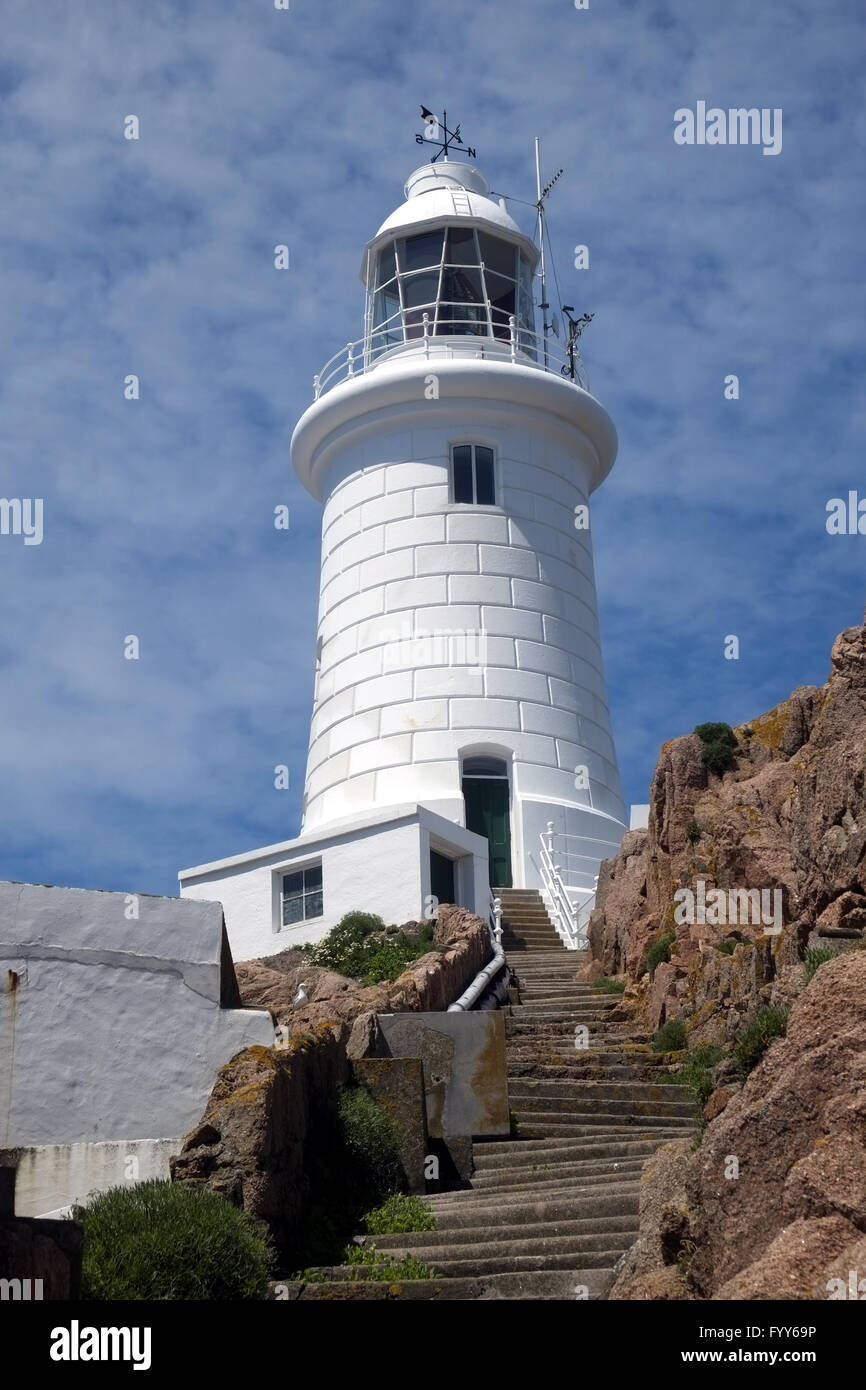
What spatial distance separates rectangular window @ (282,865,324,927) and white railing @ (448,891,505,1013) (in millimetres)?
2748

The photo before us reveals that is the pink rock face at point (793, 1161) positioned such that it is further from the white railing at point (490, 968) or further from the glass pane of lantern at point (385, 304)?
the glass pane of lantern at point (385, 304)

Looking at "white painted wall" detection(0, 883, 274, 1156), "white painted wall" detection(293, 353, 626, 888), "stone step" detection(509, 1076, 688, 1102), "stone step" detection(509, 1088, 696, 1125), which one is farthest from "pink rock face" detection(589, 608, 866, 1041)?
"white painted wall" detection(293, 353, 626, 888)

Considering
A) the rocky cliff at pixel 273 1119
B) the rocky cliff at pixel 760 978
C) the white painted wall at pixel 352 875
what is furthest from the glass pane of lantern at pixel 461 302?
the rocky cliff at pixel 273 1119

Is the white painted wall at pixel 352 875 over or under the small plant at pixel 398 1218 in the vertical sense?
over

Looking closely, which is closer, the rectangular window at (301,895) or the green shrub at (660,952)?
the green shrub at (660,952)

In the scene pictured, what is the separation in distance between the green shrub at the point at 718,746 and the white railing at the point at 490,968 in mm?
3723

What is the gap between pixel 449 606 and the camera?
29594 millimetres

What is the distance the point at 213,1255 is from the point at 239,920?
59.5ft

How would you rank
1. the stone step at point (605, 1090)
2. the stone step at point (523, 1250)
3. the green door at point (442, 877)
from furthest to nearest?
the green door at point (442, 877) < the stone step at point (605, 1090) < the stone step at point (523, 1250)

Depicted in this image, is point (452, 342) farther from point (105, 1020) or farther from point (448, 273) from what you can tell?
point (105, 1020)

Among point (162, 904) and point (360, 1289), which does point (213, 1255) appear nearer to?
point (360, 1289)

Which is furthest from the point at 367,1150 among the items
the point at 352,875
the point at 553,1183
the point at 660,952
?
the point at 352,875

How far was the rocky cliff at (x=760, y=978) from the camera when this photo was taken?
7.45 meters

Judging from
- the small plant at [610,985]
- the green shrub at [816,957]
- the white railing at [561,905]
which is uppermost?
the white railing at [561,905]
